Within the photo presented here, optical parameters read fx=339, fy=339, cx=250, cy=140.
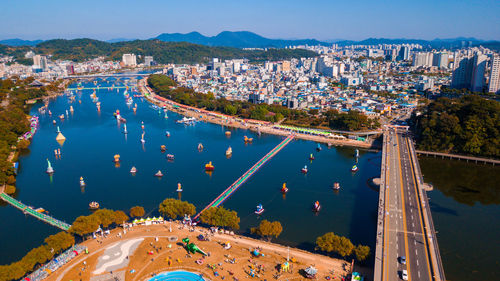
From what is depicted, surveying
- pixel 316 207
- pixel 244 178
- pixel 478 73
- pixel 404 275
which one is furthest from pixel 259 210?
pixel 478 73

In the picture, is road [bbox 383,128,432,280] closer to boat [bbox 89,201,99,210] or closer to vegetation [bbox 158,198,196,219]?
vegetation [bbox 158,198,196,219]

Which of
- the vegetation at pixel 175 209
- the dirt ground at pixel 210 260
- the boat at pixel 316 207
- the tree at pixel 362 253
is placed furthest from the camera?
the boat at pixel 316 207

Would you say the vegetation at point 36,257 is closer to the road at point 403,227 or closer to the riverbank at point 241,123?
the road at point 403,227

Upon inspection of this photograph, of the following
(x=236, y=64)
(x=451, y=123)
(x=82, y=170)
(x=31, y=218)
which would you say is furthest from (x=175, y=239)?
(x=236, y=64)

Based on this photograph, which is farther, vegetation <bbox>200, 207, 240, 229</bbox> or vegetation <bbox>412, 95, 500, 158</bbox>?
vegetation <bbox>412, 95, 500, 158</bbox>

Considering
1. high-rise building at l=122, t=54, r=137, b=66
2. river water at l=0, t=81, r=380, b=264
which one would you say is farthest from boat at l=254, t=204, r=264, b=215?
high-rise building at l=122, t=54, r=137, b=66

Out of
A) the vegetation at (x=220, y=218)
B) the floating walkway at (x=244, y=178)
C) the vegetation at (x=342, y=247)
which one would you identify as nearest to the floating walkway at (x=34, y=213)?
the floating walkway at (x=244, y=178)
